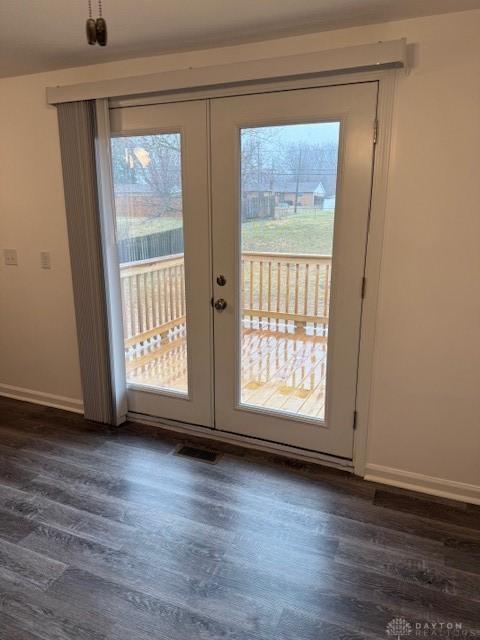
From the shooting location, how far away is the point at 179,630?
161 cm

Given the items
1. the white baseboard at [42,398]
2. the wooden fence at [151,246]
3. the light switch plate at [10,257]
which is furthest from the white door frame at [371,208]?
the white baseboard at [42,398]

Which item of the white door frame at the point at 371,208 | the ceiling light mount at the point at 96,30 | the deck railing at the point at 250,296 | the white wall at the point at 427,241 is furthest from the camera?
the deck railing at the point at 250,296

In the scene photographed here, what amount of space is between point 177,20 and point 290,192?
3.17 feet

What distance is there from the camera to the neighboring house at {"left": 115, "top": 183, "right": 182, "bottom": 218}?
8.87 feet

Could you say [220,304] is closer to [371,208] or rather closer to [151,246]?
[151,246]

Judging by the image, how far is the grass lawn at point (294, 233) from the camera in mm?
2383

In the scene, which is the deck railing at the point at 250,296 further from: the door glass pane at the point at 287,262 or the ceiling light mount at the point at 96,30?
the ceiling light mount at the point at 96,30

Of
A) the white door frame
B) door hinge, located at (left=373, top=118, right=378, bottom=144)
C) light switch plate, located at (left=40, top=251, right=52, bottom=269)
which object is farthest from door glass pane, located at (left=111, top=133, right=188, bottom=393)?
door hinge, located at (left=373, top=118, right=378, bottom=144)

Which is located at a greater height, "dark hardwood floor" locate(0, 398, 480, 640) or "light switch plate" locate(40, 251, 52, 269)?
"light switch plate" locate(40, 251, 52, 269)

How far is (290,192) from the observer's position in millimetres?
2408

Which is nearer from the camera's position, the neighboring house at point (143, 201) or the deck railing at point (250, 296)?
the deck railing at point (250, 296)

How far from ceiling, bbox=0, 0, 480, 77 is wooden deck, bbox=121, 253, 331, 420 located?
112 centimetres

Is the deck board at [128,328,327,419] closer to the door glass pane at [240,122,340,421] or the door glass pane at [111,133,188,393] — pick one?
the door glass pane at [240,122,340,421]

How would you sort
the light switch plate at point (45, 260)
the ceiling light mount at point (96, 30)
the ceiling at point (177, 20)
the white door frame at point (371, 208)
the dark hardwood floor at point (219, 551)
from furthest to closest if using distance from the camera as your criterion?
the light switch plate at point (45, 260) → the white door frame at point (371, 208) → the ceiling at point (177, 20) → the dark hardwood floor at point (219, 551) → the ceiling light mount at point (96, 30)
